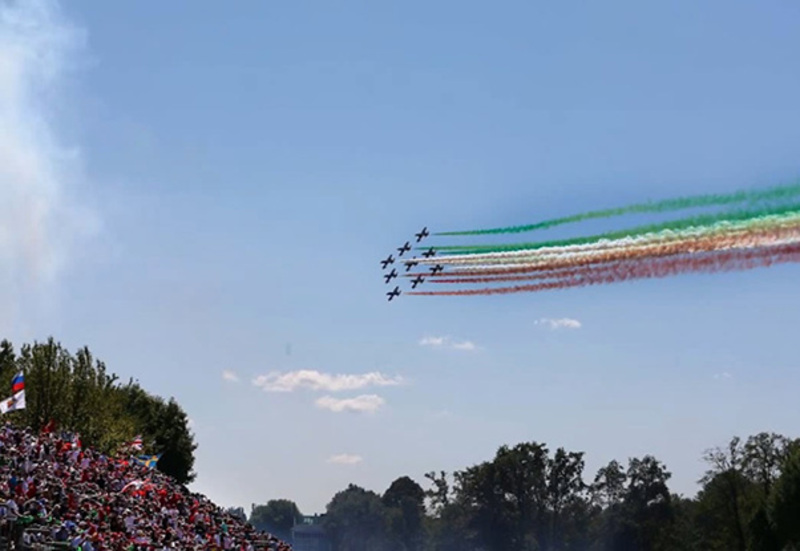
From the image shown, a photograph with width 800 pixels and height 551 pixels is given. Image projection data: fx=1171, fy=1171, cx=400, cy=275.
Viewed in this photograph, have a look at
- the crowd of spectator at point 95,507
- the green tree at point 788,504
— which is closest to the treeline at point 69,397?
the crowd of spectator at point 95,507

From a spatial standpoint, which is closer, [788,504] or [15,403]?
[15,403]

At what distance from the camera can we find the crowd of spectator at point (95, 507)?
4172 cm

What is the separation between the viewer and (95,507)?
4862 cm

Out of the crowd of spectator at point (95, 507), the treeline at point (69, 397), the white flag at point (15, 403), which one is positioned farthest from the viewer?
the treeline at point (69, 397)

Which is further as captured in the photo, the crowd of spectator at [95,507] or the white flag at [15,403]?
the white flag at [15,403]

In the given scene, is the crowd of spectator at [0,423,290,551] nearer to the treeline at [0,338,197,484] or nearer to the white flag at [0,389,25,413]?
the white flag at [0,389,25,413]

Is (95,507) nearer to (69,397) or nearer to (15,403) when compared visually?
(15,403)

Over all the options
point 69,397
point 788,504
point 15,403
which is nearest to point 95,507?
point 15,403

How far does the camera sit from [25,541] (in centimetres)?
3856

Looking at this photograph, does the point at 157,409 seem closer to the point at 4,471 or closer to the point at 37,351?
the point at 37,351

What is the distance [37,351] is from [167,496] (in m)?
40.1

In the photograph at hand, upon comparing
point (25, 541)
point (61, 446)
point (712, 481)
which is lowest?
point (25, 541)

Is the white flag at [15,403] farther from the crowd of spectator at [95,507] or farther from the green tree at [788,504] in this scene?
the green tree at [788,504]

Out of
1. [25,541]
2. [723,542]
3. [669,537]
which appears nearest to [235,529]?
[25,541]
